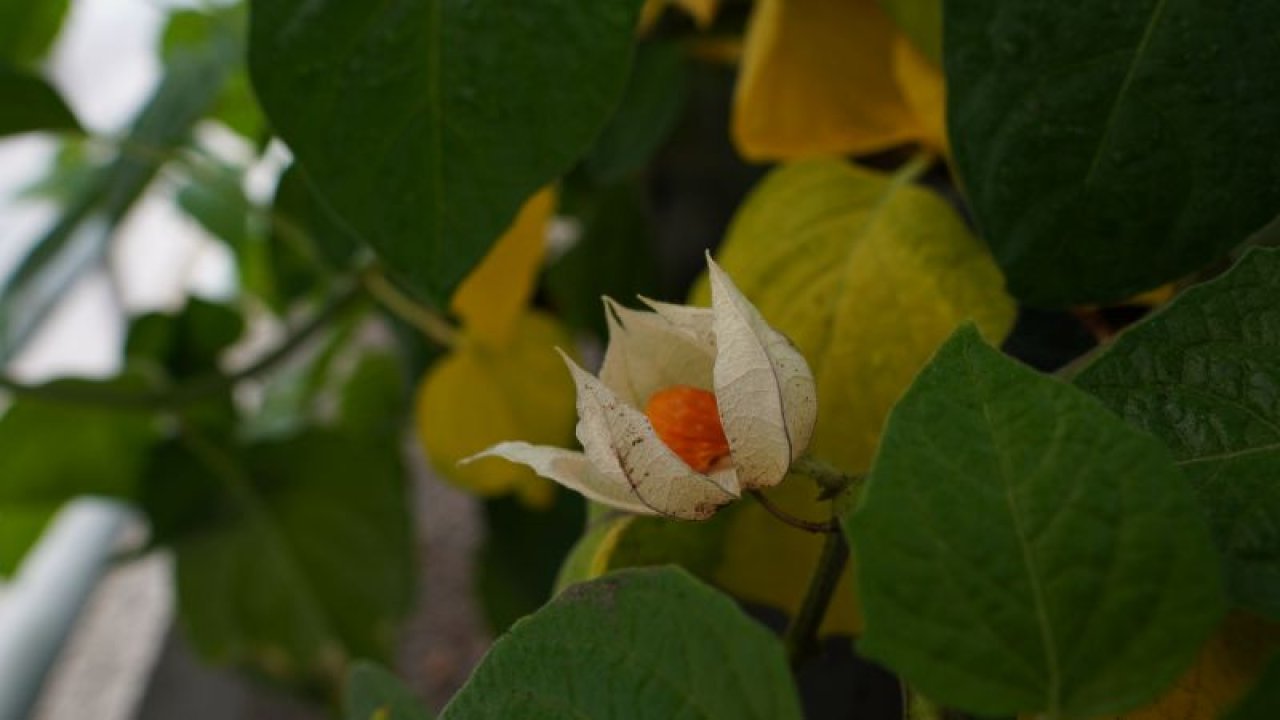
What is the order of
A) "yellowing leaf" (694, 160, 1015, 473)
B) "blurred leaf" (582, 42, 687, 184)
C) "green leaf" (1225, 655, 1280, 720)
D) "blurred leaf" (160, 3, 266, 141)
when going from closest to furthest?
"green leaf" (1225, 655, 1280, 720) < "yellowing leaf" (694, 160, 1015, 473) < "blurred leaf" (582, 42, 687, 184) < "blurred leaf" (160, 3, 266, 141)

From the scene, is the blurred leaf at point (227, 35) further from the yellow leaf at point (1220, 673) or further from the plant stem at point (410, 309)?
the yellow leaf at point (1220, 673)

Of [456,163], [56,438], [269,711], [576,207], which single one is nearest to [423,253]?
[456,163]

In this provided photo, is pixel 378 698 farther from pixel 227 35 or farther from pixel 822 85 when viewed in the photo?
pixel 227 35

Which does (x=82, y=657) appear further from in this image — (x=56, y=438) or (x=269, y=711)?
(x=56, y=438)

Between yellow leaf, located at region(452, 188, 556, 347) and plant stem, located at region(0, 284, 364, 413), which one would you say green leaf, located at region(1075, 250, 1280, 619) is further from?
plant stem, located at region(0, 284, 364, 413)

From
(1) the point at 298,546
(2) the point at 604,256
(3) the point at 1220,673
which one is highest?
(3) the point at 1220,673

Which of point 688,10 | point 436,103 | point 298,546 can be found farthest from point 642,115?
point 298,546

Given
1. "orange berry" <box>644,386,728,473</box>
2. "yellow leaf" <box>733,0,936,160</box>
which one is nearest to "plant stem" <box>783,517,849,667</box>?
"orange berry" <box>644,386,728,473</box>
